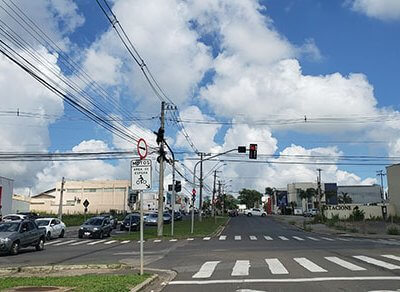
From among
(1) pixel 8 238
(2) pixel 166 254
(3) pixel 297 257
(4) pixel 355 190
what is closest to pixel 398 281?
(3) pixel 297 257

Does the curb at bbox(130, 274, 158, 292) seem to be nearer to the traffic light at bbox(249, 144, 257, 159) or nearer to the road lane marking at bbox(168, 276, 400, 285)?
the road lane marking at bbox(168, 276, 400, 285)

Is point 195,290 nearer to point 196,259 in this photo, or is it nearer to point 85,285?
point 85,285

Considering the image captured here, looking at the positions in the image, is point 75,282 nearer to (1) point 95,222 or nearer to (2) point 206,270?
(2) point 206,270

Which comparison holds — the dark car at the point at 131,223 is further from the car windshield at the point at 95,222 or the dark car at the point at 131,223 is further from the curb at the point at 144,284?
the curb at the point at 144,284

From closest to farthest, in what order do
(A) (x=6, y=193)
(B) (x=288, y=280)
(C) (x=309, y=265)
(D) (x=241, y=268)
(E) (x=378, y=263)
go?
(B) (x=288, y=280) < (D) (x=241, y=268) < (C) (x=309, y=265) < (E) (x=378, y=263) < (A) (x=6, y=193)

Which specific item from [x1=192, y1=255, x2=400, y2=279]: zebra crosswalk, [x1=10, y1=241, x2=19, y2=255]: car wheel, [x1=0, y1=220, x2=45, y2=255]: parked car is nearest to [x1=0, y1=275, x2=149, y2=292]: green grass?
[x1=192, y1=255, x2=400, y2=279]: zebra crosswalk

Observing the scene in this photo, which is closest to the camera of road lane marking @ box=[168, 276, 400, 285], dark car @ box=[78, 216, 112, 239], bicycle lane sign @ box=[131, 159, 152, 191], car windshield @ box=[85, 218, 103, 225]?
road lane marking @ box=[168, 276, 400, 285]

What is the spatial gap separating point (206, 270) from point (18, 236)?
38.1ft

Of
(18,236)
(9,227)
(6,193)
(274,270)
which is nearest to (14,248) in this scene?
(18,236)

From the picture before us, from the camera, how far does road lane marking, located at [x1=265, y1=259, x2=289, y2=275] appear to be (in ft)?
45.3

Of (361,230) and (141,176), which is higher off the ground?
(141,176)

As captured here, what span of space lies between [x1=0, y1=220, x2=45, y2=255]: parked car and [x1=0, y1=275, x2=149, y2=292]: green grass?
34.1ft

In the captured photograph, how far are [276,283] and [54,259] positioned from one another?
10.9 meters

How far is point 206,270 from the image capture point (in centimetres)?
1477
